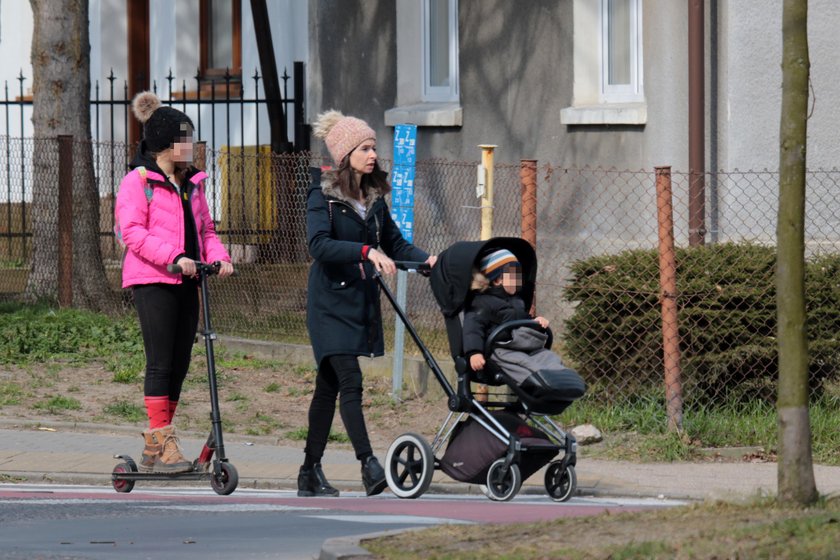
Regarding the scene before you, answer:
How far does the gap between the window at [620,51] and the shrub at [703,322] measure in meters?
3.74

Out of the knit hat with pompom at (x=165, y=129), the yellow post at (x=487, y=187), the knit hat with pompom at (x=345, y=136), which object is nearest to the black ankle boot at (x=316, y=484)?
the knit hat with pompom at (x=345, y=136)

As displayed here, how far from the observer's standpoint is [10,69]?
25.6 meters

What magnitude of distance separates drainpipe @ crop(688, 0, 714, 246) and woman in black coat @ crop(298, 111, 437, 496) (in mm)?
5367

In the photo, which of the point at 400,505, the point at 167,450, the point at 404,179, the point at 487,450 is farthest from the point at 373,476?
the point at 404,179

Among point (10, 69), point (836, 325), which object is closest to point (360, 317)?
point (836, 325)

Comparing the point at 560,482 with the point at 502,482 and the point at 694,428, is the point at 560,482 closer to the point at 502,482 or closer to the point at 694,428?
the point at 502,482

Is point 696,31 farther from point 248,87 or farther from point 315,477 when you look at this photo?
point 248,87

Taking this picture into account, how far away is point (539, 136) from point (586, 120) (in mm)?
854

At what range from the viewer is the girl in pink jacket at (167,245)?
344 inches

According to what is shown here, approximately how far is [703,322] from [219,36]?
14198mm

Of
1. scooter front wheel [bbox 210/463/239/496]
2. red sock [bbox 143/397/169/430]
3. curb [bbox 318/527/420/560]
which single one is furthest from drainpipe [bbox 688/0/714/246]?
curb [bbox 318/527/420/560]

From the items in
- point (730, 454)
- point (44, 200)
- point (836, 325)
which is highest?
point (44, 200)

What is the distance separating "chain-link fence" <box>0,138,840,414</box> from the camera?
36.4ft

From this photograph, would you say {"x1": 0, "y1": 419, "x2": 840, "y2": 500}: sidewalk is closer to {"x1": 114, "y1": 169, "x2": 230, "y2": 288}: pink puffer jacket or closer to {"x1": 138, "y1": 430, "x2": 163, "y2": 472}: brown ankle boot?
{"x1": 138, "y1": 430, "x2": 163, "y2": 472}: brown ankle boot
